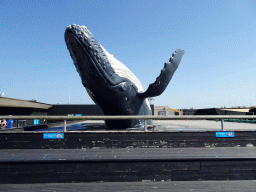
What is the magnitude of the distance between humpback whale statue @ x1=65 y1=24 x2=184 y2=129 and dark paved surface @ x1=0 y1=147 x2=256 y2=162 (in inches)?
124

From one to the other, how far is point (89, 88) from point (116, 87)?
1217 millimetres

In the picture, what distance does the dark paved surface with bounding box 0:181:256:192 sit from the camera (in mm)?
3596

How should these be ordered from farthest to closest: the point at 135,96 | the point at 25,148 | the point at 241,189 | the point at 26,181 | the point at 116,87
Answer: the point at 135,96, the point at 116,87, the point at 25,148, the point at 26,181, the point at 241,189

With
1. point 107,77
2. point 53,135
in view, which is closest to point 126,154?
point 53,135

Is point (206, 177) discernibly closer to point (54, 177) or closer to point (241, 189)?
A: point (241, 189)

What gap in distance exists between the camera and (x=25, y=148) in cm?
530

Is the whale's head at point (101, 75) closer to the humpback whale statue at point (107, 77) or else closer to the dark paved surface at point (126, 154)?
the humpback whale statue at point (107, 77)

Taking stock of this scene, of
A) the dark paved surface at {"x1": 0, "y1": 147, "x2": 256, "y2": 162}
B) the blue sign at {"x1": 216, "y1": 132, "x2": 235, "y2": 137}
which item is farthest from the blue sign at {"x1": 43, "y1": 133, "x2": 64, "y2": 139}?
the blue sign at {"x1": 216, "y1": 132, "x2": 235, "y2": 137}

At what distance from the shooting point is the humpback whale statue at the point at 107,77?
272 inches

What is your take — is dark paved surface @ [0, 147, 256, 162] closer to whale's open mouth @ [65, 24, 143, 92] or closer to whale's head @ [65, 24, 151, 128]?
whale's head @ [65, 24, 151, 128]

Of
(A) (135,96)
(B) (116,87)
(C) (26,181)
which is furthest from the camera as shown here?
(A) (135,96)

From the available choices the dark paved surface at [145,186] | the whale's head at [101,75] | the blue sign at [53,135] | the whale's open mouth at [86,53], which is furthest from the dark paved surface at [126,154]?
the whale's open mouth at [86,53]

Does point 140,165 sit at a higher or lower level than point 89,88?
lower

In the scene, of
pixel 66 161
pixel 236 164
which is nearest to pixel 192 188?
pixel 236 164
